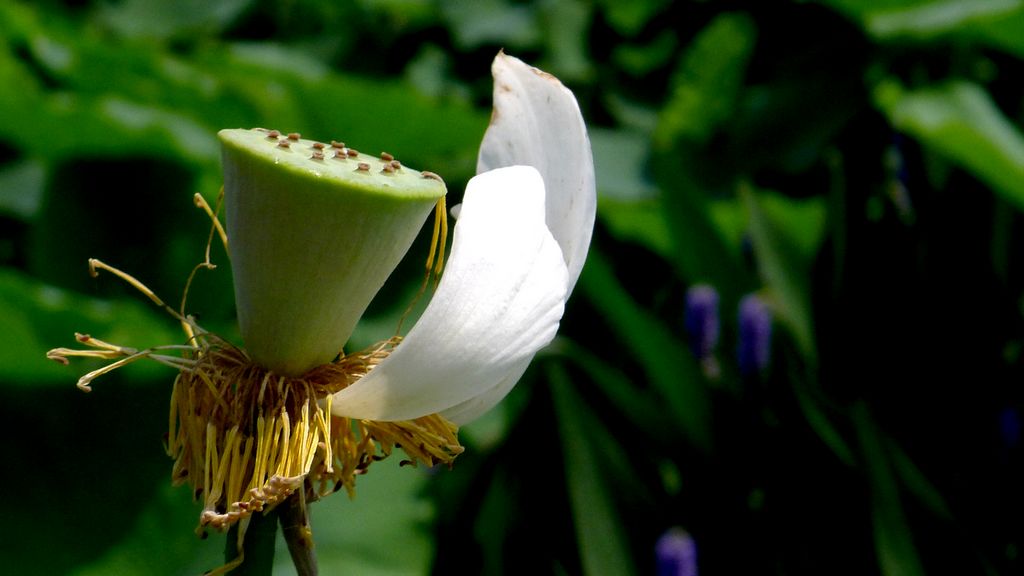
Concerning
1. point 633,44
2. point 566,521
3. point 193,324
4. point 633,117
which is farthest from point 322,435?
point 633,44

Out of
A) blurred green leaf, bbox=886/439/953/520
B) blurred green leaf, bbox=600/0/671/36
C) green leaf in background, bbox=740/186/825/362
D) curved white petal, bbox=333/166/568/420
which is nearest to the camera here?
curved white petal, bbox=333/166/568/420

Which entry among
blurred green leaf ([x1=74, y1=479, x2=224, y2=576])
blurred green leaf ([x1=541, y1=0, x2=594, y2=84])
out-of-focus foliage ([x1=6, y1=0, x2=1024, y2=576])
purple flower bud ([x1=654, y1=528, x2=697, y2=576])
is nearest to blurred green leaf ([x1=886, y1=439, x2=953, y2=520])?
out-of-focus foliage ([x1=6, y1=0, x2=1024, y2=576])

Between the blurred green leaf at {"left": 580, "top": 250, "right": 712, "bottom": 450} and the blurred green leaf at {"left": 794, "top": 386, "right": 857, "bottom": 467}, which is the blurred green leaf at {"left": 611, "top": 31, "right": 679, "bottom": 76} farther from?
the blurred green leaf at {"left": 794, "top": 386, "right": 857, "bottom": 467}

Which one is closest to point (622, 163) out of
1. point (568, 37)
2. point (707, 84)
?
point (707, 84)

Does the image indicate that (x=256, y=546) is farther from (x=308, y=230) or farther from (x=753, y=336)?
(x=753, y=336)

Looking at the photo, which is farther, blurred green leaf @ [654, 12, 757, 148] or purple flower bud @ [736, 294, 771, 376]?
blurred green leaf @ [654, 12, 757, 148]

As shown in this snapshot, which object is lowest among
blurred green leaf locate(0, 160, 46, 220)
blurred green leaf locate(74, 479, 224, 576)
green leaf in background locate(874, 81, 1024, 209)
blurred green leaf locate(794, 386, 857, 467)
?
blurred green leaf locate(74, 479, 224, 576)

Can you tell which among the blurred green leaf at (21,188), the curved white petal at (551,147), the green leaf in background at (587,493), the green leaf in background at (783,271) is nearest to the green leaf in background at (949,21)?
the green leaf in background at (783,271)
